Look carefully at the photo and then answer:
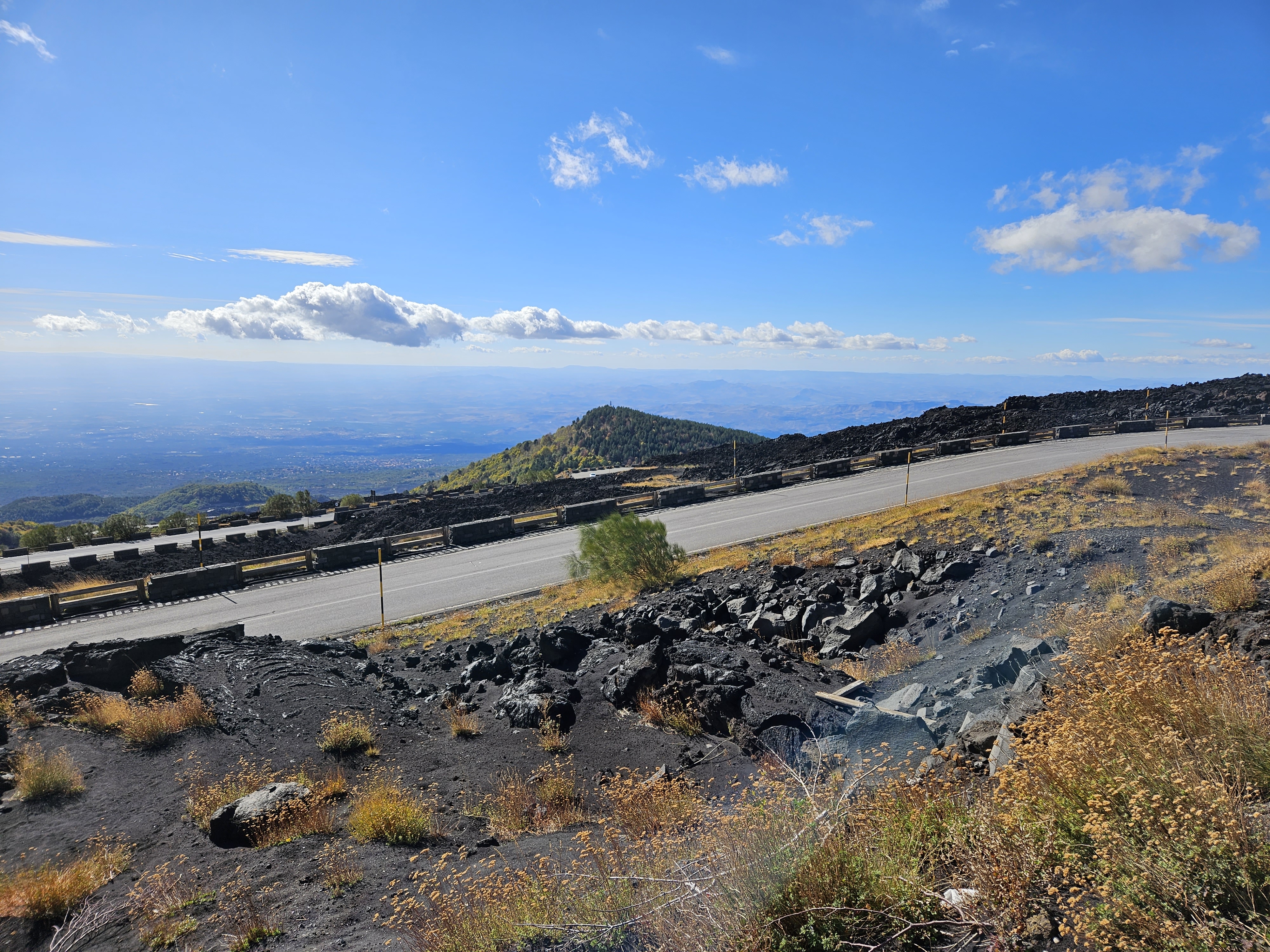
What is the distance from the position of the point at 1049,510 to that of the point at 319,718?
17.6 m

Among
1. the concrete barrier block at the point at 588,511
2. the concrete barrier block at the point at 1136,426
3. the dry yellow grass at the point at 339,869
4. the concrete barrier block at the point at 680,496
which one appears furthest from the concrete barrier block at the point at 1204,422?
the dry yellow grass at the point at 339,869

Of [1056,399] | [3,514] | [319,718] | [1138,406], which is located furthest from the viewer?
[3,514]

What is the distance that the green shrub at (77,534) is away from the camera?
27.6m

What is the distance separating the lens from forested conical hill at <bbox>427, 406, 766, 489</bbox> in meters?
61.8

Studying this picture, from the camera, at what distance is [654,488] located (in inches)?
1207

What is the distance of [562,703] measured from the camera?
895 centimetres

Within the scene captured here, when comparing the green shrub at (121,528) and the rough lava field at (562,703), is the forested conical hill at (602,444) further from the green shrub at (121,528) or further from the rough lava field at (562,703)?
the rough lava field at (562,703)

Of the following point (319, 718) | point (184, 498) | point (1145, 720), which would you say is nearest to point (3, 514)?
point (184, 498)

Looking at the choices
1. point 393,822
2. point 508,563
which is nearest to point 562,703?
point 393,822

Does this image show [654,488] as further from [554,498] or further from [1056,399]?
[1056,399]

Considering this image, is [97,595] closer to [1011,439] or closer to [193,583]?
[193,583]

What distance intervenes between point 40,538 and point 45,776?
1095 inches

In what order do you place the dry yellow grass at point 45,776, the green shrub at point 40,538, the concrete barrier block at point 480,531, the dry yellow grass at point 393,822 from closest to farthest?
the dry yellow grass at point 393,822 → the dry yellow grass at point 45,776 → the concrete barrier block at point 480,531 → the green shrub at point 40,538

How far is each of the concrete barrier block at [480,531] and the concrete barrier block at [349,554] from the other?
2339 millimetres
